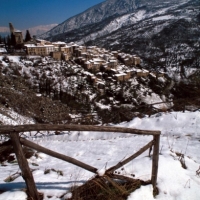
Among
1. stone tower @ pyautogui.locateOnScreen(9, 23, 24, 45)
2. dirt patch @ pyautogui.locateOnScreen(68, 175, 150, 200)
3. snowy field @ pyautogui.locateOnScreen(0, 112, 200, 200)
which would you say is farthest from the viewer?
stone tower @ pyautogui.locateOnScreen(9, 23, 24, 45)

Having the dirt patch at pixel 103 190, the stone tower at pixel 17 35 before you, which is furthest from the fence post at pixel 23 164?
the stone tower at pixel 17 35

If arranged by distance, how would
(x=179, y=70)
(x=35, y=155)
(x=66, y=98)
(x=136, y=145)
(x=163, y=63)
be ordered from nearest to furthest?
(x=35, y=155), (x=136, y=145), (x=66, y=98), (x=179, y=70), (x=163, y=63)

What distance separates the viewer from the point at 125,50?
12256 cm

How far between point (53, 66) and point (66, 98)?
54.5 ft

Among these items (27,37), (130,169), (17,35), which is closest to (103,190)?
(130,169)

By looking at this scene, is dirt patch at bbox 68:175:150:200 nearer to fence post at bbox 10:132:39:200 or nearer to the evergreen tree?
fence post at bbox 10:132:39:200

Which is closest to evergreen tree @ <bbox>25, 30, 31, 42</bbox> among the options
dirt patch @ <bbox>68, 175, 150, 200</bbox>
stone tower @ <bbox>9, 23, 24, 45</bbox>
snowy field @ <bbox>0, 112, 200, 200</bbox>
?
stone tower @ <bbox>9, 23, 24, 45</bbox>

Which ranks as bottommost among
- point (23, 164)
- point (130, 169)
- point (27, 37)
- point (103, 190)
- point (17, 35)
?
point (130, 169)

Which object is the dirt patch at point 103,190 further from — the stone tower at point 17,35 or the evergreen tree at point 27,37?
the evergreen tree at point 27,37

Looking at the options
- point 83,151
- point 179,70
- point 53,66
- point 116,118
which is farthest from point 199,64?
point 83,151

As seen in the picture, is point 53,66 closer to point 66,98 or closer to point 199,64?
point 66,98

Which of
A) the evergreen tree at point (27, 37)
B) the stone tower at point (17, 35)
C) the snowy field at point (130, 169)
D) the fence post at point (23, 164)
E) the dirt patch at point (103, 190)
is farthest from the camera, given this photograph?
the evergreen tree at point (27, 37)

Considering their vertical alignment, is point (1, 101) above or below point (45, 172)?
below

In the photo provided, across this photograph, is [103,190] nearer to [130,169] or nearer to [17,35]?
[130,169]
